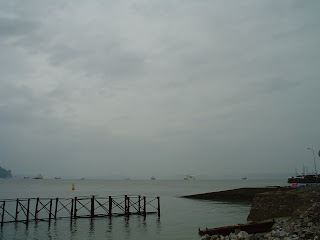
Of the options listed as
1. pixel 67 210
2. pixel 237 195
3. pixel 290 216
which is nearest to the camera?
pixel 290 216

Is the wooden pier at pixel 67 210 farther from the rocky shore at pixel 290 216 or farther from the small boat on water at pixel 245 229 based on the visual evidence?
the small boat on water at pixel 245 229

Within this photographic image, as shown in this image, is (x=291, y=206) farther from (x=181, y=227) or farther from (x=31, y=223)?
(x=31, y=223)

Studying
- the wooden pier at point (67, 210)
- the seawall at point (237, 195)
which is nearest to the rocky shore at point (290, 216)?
the wooden pier at point (67, 210)

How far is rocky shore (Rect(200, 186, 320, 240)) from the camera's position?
592 inches

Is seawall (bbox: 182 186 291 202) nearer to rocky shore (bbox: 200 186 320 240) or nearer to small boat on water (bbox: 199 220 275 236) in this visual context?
rocky shore (bbox: 200 186 320 240)

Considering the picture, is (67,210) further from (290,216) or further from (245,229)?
(290,216)

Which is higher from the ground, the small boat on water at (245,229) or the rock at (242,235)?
the rock at (242,235)

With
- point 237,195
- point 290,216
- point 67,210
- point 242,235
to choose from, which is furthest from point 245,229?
point 237,195

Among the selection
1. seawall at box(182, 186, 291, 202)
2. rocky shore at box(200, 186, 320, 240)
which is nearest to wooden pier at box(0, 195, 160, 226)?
rocky shore at box(200, 186, 320, 240)

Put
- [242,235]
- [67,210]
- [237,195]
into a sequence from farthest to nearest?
1. [237,195]
2. [67,210]
3. [242,235]

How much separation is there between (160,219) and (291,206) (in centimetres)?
1651

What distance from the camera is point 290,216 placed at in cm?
2342

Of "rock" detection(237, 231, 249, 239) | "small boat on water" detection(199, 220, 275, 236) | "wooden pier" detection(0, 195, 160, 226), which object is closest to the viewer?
"rock" detection(237, 231, 249, 239)

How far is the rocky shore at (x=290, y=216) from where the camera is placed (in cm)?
1504
